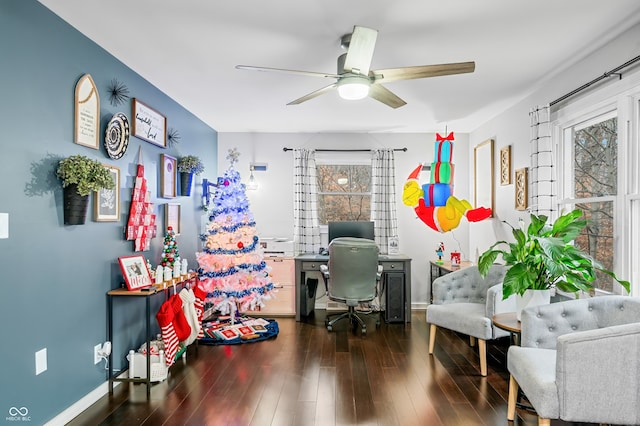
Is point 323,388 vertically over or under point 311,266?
under

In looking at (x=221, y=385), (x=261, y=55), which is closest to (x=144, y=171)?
(x=261, y=55)

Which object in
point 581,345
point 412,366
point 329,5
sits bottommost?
point 412,366

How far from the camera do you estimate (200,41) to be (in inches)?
108

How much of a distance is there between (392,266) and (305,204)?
4.74 ft

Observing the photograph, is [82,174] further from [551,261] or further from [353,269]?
[551,261]

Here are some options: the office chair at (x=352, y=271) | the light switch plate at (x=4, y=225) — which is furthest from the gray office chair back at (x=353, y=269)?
the light switch plate at (x=4, y=225)

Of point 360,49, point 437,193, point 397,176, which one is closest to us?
point 360,49

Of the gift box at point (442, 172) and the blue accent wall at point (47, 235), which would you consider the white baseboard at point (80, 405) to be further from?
the gift box at point (442, 172)

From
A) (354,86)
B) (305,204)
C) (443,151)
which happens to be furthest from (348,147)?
(354,86)

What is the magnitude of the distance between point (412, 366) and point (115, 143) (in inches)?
117

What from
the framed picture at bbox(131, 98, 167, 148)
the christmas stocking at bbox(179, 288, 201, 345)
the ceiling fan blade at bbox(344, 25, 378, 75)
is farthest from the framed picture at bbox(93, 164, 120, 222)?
the ceiling fan blade at bbox(344, 25, 378, 75)

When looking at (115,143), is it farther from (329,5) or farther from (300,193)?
(300,193)

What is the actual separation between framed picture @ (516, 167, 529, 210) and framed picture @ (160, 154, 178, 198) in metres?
3.49

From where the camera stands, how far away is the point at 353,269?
437cm
